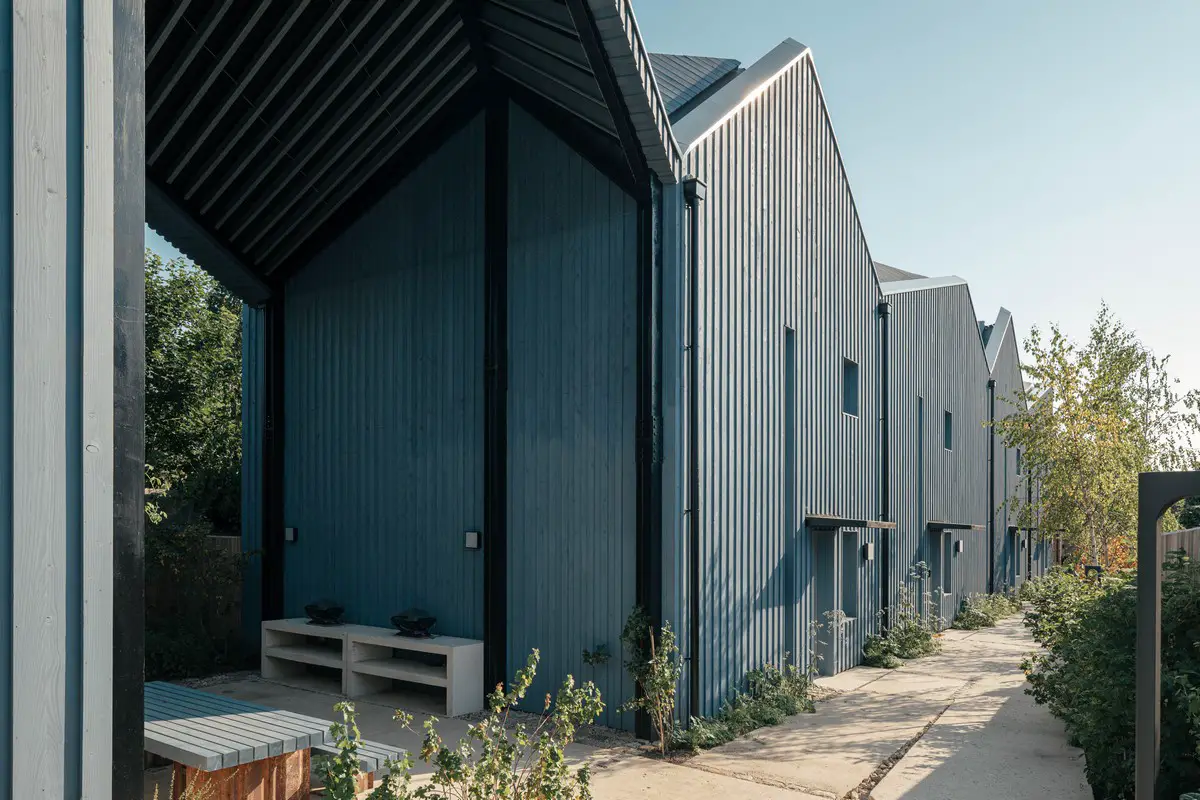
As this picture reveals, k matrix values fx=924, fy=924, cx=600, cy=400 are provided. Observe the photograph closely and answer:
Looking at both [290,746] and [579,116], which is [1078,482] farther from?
[290,746]

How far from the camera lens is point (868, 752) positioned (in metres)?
7.05

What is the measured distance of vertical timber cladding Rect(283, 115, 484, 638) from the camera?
885cm

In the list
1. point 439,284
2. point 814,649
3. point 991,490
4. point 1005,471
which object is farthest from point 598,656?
point 1005,471

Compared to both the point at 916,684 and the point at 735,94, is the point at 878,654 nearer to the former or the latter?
the point at 916,684

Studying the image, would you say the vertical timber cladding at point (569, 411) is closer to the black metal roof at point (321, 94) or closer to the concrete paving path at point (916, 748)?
the black metal roof at point (321, 94)

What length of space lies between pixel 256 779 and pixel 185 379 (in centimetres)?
1284

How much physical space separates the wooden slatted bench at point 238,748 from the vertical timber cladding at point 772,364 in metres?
3.49

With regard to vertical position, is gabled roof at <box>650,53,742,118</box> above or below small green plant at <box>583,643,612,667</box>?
above

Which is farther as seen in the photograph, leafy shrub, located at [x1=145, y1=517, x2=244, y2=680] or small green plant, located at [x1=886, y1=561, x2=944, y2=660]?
small green plant, located at [x1=886, y1=561, x2=944, y2=660]

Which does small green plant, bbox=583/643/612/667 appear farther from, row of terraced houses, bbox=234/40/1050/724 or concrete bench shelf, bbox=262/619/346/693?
concrete bench shelf, bbox=262/619/346/693

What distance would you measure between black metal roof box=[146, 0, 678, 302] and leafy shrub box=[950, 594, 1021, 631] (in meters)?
11.3

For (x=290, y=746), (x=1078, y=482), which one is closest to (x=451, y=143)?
(x=290, y=746)

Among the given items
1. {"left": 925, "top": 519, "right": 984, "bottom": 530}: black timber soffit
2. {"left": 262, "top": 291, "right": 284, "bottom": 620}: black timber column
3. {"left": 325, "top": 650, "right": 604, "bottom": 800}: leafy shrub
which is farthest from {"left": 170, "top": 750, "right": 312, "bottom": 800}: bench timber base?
{"left": 925, "top": 519, "right": 984, "bottom": 530}: black timber soffit

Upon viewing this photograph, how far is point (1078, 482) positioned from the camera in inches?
485
